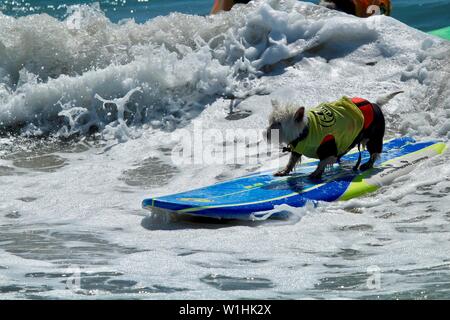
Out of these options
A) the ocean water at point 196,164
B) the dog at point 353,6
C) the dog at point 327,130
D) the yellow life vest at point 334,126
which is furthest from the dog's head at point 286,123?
the dog at point 353,6

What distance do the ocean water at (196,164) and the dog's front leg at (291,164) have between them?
64cm

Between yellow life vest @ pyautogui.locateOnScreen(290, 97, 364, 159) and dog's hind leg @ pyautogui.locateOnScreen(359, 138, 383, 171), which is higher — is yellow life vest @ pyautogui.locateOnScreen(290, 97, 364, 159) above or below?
above

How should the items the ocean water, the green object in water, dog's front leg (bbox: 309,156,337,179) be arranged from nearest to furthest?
the ocean water, dog's front leg (bbox: 309,156,337,179), the green object in water

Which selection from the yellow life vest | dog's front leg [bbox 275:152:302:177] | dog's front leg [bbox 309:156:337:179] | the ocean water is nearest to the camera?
the ocean water

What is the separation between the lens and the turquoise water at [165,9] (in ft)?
53.9

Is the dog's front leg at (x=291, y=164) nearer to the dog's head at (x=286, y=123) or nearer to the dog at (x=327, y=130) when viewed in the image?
the dog at (x=327, y=130)

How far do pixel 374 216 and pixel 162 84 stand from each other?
403 centimetres

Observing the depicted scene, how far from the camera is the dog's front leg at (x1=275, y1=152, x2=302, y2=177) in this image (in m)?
7.38

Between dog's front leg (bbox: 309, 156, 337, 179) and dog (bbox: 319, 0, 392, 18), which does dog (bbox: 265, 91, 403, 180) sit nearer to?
dog's front leg (bbox: 309, 156, 337, 179)

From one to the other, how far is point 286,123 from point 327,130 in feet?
1.27

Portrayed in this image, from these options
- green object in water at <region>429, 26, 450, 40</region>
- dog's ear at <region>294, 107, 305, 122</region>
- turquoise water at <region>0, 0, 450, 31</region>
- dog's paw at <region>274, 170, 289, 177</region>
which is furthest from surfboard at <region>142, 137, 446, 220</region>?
turquoise water at <region>0, 0, 450, 31</region>

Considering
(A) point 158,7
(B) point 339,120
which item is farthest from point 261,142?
(A) point 158,7

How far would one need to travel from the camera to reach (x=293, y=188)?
23.1 feet

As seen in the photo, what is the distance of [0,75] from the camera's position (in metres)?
10.4
